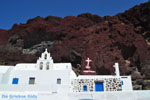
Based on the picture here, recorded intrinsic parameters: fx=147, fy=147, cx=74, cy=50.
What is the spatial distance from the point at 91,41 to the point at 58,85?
20.5 metres

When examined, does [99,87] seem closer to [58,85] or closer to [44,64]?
[58,85]

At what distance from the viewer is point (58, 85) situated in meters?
15.6

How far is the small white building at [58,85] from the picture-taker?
48.4 ft

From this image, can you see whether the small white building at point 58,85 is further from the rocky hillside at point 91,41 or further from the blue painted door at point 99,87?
the rocky hillside at point 91,41

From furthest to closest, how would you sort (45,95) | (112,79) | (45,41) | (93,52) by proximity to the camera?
(45,41) → (93,52) → (112,79) → (45,95)

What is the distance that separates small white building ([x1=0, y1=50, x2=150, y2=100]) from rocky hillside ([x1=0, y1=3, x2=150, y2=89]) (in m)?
11.7

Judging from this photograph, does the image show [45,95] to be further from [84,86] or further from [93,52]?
[93,52]

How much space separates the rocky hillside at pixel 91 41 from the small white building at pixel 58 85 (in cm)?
1172

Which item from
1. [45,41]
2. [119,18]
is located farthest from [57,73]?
[119,18]

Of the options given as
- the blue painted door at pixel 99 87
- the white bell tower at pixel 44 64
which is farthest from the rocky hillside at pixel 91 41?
the blue painted door at pixel 99 87

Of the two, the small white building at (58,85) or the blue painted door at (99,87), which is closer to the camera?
the small white building at (58,85)

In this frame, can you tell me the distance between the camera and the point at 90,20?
40.8 m

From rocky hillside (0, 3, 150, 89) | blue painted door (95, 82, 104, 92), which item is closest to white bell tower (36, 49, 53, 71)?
blue painted door (95, 82, 104, 92)

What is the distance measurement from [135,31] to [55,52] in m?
20.5
